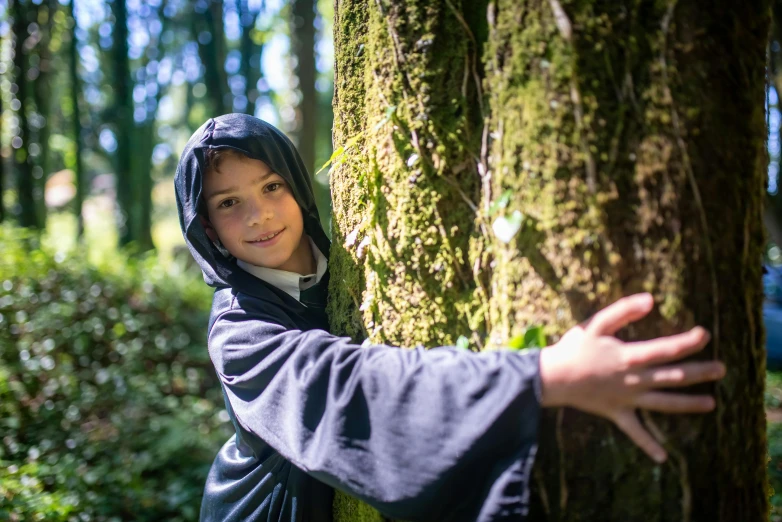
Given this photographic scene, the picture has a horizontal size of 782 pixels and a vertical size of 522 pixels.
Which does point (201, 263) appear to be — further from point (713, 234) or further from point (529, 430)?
point (713, 234)

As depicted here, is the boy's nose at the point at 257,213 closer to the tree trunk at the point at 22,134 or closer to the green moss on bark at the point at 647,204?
the green moss on bark at the point at 647,204

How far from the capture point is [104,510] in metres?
4.71

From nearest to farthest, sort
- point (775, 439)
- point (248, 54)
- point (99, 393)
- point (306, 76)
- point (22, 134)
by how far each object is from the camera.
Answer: point (775, 439)
point (99, 393)
point (306, 76)
point (22, 134)
point (248, 54)

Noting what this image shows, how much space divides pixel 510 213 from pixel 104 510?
4911mm

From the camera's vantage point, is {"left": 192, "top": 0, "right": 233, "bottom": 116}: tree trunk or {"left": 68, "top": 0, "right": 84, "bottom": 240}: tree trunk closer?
{"left": 192, "top": 0, "right": 233, "bottom": 116}: tree trunk

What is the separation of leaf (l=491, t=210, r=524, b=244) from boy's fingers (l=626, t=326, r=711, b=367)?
1.13 ft

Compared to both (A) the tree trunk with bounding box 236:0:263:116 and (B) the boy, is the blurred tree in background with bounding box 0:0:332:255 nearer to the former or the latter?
(A) the tree trunk with bounding box 236:0:263:116

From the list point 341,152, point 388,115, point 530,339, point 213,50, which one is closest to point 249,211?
point 341,152

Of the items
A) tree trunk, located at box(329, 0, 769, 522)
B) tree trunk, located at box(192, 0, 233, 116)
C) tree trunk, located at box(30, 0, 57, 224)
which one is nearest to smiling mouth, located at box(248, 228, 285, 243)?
tree trunk, located at box(329, 0, 769, 522)

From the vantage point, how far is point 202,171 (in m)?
1.83

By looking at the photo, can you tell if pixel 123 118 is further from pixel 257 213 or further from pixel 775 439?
pixel 775 439

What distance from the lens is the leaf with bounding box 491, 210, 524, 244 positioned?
4.06 feet

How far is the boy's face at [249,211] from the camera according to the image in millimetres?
1846

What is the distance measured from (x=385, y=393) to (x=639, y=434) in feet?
1.81
